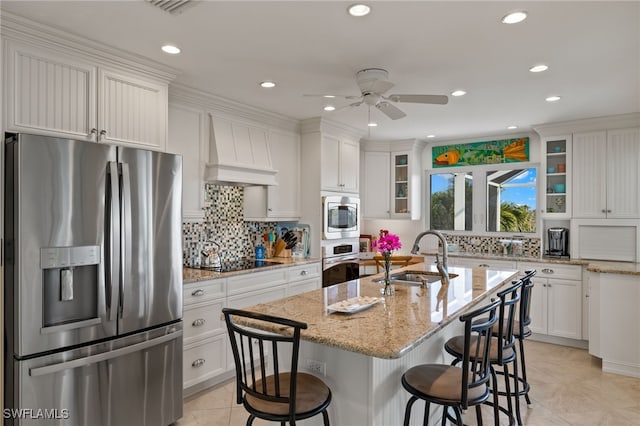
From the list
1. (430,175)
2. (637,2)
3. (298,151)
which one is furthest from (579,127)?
(298,151)

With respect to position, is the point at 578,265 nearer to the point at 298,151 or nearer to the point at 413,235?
the point at 413,235

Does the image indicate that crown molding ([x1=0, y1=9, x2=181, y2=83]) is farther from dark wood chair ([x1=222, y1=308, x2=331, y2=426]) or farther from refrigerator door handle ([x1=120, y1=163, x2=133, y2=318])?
dark wood chair ([x1=222, y1=308, x2=331, y2=426])

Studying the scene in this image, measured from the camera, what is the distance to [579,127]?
4703 millimetres

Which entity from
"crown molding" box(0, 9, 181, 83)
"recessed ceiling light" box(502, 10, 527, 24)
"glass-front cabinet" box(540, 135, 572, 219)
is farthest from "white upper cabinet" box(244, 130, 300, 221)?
"glass-front cabinet" box(540, 135, 572, 219)

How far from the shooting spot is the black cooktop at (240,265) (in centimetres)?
371

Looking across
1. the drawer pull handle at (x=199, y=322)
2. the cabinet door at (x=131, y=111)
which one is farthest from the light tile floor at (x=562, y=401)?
the cabinet door at (x=131, y=111)

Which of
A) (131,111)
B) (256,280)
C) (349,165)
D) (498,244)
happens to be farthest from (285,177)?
(498,244)

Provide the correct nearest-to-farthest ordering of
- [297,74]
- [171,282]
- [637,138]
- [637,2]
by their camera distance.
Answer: [637,2]
[171,282]
[297,74]
[637,138]

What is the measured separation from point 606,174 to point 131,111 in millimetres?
4818

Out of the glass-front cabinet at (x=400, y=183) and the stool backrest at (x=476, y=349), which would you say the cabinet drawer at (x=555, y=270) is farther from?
the stool backrest at (x=476, y=349)

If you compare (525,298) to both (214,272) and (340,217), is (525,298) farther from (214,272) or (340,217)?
(340,217)

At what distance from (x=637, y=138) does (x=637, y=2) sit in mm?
2955

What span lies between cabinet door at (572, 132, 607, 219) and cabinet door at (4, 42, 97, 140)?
4909mm

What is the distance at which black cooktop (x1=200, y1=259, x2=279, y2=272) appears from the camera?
3711 millimetres
